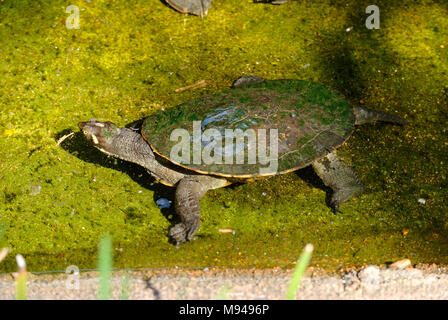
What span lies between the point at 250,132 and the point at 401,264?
1.14 metres

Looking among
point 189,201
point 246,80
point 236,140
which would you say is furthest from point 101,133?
point 246,80

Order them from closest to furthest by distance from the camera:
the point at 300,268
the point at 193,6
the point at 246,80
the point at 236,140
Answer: the point at 300,268
the point at 236,140
the point at 246,80
the point at 193,6

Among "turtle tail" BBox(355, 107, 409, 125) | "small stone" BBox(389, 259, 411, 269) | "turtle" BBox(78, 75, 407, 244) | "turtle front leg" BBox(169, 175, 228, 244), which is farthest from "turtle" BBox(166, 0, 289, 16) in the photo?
"small stone" BBox(389, 259, 411, 269)

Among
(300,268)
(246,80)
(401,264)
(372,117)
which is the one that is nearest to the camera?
(300,268)

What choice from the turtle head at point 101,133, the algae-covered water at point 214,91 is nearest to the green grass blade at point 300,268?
the algae-covered water at point 214,91

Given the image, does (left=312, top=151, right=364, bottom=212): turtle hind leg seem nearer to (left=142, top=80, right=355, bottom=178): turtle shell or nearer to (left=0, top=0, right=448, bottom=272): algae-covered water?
(left=0, top=0, right=448, bottom=272): algae-covered water

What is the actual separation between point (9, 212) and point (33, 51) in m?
1.62

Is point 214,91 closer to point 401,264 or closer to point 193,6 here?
point 193,6

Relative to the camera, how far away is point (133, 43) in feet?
11.9

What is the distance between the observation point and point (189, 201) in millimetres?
2535

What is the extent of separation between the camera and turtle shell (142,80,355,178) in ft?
8.00

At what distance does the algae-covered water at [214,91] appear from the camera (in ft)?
8.09

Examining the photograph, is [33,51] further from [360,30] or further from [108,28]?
→ [360,30]

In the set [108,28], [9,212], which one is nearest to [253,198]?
[9,212]
